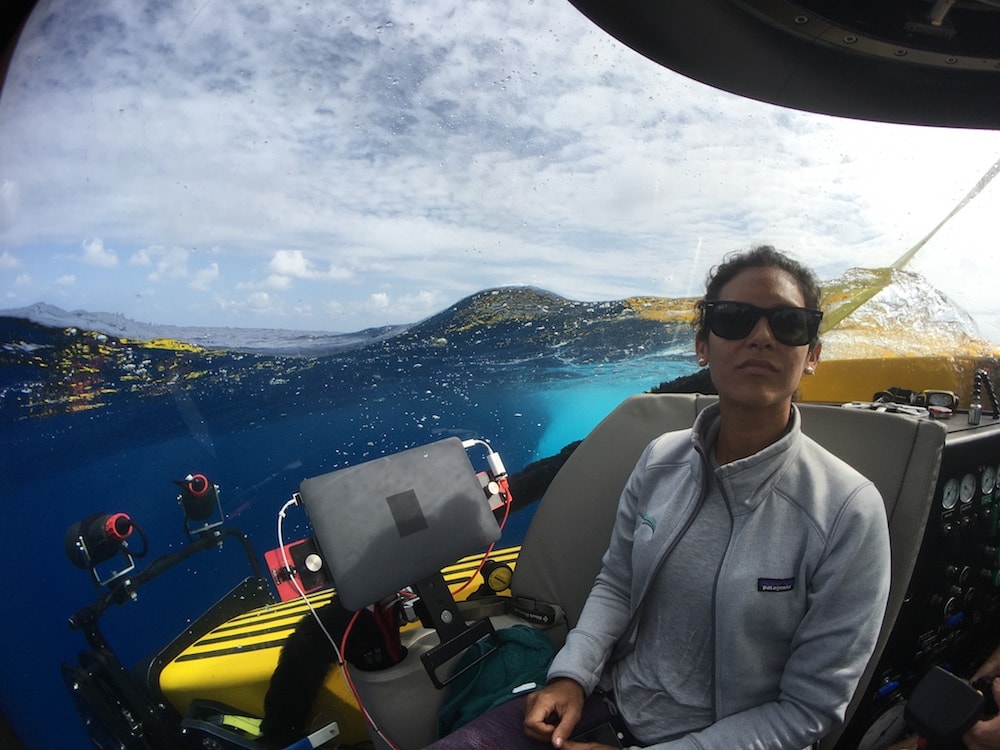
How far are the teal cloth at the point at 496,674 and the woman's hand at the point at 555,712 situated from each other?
0.13 m

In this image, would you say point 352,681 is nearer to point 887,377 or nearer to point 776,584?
point 776,584

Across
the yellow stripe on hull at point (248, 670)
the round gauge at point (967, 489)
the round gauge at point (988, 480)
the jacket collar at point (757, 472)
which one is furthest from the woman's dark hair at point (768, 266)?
the yellow stripe on hull at point (248, 670)

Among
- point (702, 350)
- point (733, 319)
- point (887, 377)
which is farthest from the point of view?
point (887, 377)

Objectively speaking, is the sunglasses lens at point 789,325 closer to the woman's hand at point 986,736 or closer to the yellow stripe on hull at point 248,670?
the woman's hand at point 986,736

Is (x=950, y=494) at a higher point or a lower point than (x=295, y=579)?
lower

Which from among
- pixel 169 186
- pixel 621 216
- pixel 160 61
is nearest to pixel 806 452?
pixel 621 216

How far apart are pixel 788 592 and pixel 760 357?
17.3 inches

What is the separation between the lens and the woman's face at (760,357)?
1.10 metres

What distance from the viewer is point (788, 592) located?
101 centimetres

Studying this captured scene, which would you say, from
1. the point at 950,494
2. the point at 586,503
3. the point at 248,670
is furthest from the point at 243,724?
the point at 950,494

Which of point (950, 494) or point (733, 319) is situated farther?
point (950, 494)

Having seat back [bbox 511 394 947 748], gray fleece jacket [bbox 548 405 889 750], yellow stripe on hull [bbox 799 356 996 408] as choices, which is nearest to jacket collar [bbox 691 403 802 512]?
gray fleece jacket [bbox 548 405 889 750]

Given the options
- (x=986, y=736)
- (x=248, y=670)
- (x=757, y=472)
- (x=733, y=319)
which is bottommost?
(x=986, y=736)

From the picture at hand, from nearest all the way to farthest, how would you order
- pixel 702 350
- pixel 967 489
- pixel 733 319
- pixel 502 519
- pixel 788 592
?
1. pixel 788 592
2. pixel 733 319
3. pixel 702 350
4. pixel 967 489
5. pixel 502 519
